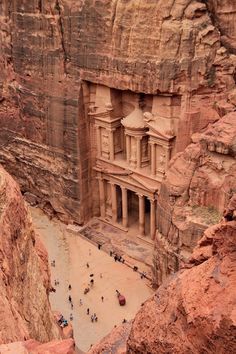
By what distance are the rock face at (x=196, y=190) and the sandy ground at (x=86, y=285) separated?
2.60 meters

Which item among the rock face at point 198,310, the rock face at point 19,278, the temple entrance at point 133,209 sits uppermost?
the rock face at point 198,310

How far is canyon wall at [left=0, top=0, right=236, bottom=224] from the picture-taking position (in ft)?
76.3

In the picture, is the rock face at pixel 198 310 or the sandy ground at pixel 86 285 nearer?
the rock face at pixel 198 310

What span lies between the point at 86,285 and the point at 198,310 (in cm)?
1953

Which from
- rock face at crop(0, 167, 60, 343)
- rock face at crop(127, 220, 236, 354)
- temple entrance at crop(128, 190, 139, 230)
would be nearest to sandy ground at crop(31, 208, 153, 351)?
temple entrance at crop(128, 190, 139, 230)

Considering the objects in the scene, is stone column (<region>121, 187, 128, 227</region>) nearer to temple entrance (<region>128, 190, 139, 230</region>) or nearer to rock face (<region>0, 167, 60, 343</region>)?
temple entrance (<region>128, 190, 139, 230</region>)

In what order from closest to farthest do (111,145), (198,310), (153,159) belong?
1. (198,310)
2. (153,159)
3. (111,145)

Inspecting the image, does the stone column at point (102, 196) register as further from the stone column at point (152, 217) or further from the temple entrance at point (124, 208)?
the stone column at point (152, 217)

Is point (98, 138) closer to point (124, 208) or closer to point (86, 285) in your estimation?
point (124, 208)

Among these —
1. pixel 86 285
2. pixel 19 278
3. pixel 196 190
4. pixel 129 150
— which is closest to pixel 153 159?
pixel 129 150

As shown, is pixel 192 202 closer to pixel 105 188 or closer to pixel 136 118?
pixel 136 118

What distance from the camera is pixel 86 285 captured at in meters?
25.4

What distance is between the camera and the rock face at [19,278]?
800 cm

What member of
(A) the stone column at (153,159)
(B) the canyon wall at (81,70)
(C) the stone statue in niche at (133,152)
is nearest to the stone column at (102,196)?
(B) the canyon wall at (81,70)
